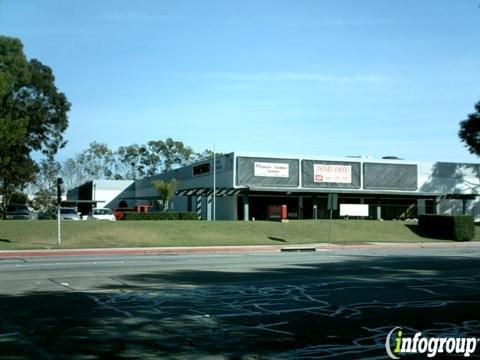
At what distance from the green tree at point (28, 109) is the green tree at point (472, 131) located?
41.9m

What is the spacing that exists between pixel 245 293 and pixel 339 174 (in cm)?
4248

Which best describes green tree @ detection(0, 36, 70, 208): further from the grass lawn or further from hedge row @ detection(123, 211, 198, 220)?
the grass lawn

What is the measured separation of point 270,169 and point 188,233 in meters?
16.8

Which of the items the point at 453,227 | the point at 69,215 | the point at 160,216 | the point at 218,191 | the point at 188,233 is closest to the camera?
the point at 188,233

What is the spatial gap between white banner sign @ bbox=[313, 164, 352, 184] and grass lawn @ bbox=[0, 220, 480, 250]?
34.9 feet

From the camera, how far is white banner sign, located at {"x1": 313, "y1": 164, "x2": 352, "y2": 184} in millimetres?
52406

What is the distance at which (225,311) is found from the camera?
9.79 metres

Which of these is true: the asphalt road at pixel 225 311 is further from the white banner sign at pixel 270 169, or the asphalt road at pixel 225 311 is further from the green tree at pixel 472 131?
the white banner sign at pixel 270 169

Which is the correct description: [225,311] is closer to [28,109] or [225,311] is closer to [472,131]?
[472,131]

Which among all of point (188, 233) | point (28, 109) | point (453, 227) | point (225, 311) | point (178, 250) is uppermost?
point (28, 109)

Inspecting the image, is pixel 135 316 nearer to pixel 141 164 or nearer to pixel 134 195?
pixel 134 195

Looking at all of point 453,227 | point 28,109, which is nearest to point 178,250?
point 453,227

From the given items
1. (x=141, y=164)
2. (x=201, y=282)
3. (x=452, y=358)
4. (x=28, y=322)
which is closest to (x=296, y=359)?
(x=452, y=358)

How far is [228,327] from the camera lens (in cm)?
852
